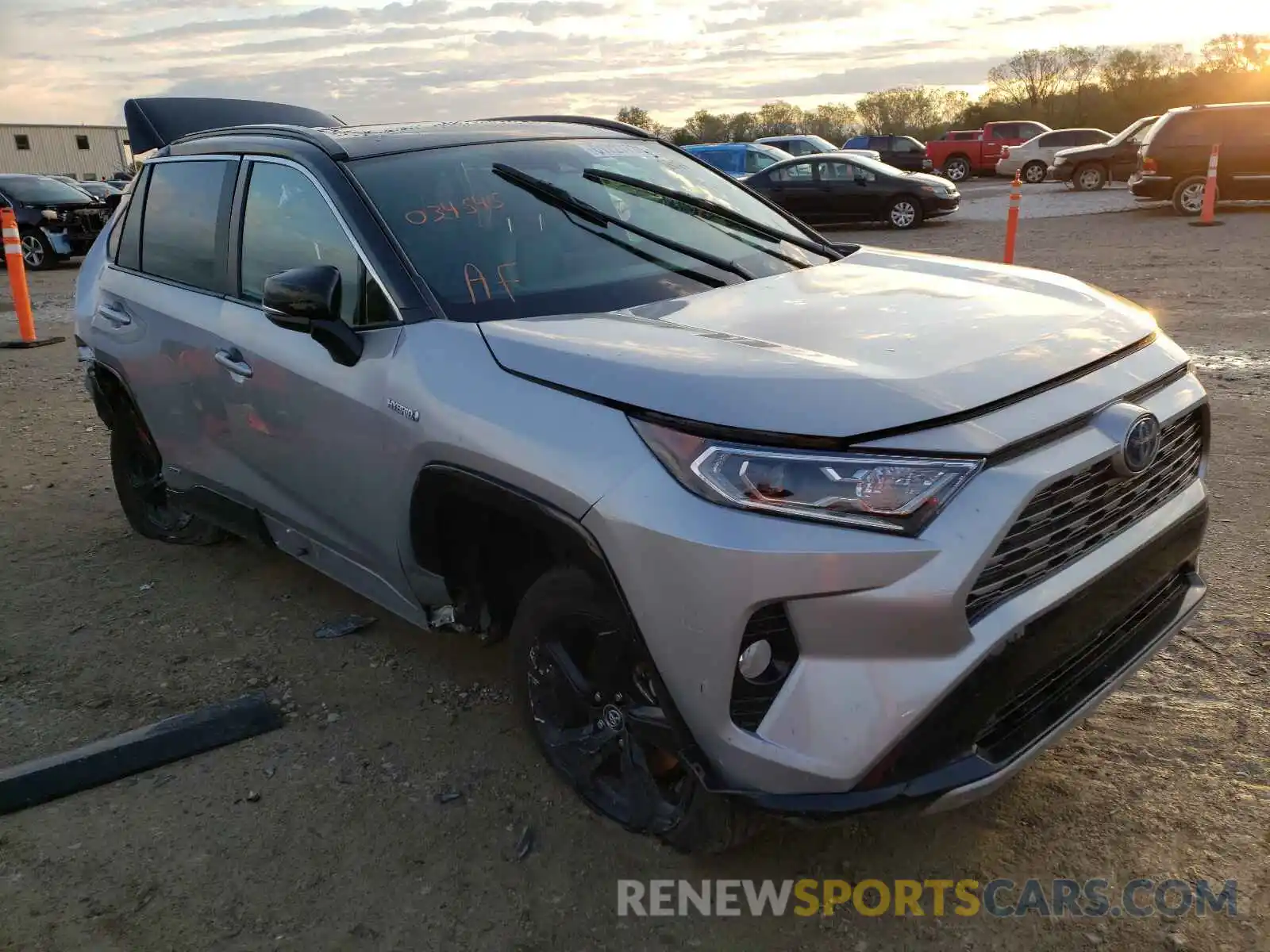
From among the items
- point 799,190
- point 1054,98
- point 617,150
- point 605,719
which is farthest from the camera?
point 1054,98

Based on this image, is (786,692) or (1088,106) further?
(1088,106)

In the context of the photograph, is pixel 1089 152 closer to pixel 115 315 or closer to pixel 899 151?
pixel 899 151

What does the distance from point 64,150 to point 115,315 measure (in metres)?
66.1

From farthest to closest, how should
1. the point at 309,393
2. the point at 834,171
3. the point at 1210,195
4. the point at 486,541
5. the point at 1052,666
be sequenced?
the point at 834,171 < the point at 1210,195 < the point at 309,393 < the point at 486,541 < the point at 1052,666

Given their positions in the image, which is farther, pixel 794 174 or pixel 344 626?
pixel 794 174

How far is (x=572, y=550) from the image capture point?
2330 millimetres

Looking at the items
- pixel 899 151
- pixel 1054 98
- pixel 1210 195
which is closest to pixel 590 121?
pixel 1210 195

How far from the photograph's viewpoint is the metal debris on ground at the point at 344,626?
154 inches

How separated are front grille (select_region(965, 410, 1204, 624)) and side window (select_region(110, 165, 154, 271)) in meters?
3.81

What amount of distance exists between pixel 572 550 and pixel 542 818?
898mm

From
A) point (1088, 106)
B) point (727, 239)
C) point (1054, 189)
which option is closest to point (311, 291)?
point (727, 239)

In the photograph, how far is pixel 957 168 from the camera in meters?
32.5

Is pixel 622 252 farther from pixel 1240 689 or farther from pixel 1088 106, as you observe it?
pixel 1088 106

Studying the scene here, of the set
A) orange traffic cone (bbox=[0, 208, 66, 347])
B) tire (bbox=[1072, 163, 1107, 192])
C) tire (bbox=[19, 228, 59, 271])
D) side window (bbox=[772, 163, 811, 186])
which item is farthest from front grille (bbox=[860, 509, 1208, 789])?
tire (bbox=[1072, 163, 1107, 192])
